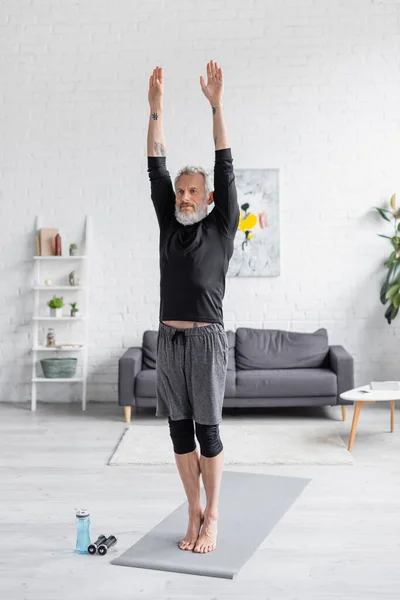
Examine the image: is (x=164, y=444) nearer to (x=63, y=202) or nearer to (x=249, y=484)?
(x=249, y=484)

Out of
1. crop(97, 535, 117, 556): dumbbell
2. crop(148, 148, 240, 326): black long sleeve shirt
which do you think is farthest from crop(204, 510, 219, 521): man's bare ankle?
crop(148, 148, 240, 326): black long sleeve shirt

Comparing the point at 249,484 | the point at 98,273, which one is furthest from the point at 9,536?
the point at 98,273

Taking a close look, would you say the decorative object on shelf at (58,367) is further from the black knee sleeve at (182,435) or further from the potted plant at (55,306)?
the black knee sleeve at (182,435)

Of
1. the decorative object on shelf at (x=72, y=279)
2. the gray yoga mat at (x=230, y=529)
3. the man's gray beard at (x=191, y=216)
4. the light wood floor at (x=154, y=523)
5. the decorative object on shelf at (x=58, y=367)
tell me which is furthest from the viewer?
the decorative object on shelf at (x=72, y=279)

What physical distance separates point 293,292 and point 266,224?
0.64 meters

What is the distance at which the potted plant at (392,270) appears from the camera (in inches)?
250

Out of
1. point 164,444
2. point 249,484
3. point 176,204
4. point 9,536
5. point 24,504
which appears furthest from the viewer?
point 164,444

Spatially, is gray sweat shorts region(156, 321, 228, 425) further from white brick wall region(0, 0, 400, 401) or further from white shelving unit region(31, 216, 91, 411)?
white brick wall region(0, 0, 400, 401)

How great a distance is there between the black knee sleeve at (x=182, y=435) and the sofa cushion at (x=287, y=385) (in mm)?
2817

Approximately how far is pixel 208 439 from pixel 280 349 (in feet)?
10.9

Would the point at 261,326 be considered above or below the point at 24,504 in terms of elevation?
above

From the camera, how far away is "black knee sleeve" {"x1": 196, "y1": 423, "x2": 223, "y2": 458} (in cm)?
302

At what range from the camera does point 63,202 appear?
264 inches

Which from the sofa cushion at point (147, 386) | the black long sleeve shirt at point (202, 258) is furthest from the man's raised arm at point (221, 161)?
the sofa cushion at point (147, 386)
